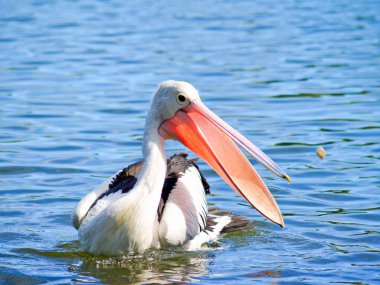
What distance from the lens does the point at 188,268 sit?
5.84 m

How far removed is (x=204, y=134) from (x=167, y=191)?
A: 0.52 meters

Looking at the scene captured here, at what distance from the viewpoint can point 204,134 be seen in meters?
5.99

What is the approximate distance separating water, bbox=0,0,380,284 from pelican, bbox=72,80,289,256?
6.7 inches

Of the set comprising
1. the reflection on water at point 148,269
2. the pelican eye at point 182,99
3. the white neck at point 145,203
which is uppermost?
the pelican eye at point 182,99

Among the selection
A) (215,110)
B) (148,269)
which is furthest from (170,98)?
(215,110)

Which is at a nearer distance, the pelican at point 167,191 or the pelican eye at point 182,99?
the pelican at point 167,191

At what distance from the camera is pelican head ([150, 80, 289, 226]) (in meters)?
5.87

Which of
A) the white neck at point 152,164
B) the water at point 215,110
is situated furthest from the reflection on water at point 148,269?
the white neck at point 152,164

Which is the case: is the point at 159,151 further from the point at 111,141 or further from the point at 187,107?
the point at 111,141

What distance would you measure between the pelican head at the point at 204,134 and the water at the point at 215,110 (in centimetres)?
48

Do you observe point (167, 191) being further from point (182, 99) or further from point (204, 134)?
point (182, 99)

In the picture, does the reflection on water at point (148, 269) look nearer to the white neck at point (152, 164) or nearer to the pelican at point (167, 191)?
the pelican at point (167, 191)

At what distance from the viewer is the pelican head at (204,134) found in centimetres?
587

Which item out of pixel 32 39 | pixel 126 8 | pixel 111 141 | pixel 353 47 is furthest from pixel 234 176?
pixel 126 8
